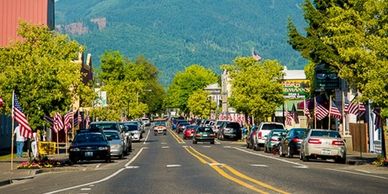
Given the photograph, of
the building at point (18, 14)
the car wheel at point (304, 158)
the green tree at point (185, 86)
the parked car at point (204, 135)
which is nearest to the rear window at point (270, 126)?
the parked car at point (204, 135)

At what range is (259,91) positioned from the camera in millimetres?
76000

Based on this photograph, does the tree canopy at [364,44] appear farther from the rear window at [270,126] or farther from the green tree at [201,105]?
the green tree at [201,105]

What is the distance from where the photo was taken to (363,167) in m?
33.7

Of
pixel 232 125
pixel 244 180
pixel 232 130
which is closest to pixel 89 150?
pixel 244 180

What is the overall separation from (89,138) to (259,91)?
4008 cm

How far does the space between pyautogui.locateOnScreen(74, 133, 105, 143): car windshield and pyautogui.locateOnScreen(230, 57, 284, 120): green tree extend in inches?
1524

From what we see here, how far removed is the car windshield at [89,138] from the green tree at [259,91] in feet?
127

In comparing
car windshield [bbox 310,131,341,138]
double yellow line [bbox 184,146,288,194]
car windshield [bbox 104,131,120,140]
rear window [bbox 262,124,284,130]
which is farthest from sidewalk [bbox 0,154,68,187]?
rear window [bbox 262,124,284,130]

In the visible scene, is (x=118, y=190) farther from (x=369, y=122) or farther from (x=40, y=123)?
(x=369, y=122)

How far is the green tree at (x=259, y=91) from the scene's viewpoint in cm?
7556

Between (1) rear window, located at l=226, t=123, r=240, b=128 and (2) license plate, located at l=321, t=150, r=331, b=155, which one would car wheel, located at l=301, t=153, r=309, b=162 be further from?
(1) rear window, located at l=226, t=123, r=240, b=128

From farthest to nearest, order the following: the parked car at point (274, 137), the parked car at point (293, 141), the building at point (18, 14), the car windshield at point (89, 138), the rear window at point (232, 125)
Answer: the rear window at point (232, 125) → the building at point (18, 14) → the parked car at point (274, 137) → the parked car at point (293, 141) → the car windshield at point (89, 138)

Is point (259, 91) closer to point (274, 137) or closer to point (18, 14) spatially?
point (18, 14)

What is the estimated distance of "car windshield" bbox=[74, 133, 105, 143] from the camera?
3744cm
